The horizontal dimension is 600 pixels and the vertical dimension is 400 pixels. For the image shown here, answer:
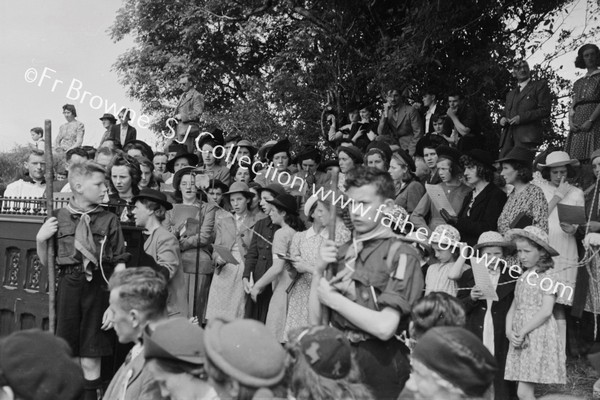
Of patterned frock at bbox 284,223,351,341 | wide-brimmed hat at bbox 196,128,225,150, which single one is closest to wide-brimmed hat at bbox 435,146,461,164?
patterned frock at bbox 284,223,351,341

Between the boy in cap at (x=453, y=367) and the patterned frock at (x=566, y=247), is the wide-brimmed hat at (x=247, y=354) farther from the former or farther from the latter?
the patterned frock at (x=566, y=247)

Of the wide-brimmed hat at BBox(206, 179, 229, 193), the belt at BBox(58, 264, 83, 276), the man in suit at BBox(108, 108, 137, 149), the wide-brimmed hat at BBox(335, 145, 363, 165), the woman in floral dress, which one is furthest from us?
the man in suit at BBox(108, 108, 137, 149)

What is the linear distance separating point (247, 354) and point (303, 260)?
4507mm

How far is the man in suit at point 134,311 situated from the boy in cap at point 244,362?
120 centimetres

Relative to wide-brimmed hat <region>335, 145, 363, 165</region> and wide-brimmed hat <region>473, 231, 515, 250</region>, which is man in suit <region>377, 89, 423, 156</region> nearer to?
wide-brimmed hat <region>335, 145, 363, 165</region>

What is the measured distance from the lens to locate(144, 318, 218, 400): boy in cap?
9.74 feet

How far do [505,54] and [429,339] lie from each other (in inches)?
399

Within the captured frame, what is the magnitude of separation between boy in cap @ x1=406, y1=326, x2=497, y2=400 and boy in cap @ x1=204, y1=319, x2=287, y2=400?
584 mm

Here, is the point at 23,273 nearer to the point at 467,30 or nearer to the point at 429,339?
the point at 429,339

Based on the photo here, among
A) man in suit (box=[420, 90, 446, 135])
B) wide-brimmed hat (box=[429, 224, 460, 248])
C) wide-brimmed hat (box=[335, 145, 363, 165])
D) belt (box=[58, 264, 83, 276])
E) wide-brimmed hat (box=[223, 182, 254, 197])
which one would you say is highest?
man in suit (box=[420, 90, 446, 135])

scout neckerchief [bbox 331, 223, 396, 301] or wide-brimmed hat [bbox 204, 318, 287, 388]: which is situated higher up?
scout neckerchief [bbox 331, 223, 396, 301]

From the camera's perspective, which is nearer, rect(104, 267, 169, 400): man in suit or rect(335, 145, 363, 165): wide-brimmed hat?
rect(104, 267, 169, 400): man in suit

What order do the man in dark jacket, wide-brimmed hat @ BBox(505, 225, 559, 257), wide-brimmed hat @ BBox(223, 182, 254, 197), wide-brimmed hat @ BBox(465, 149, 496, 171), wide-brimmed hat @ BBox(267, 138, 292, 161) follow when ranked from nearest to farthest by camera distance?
1. wide-brimmed hat @ BBox(505, 225, 559, 257)
2. the man in dark jacket
3. wide-brimmed hat @ BBox(465, 149, 496, 171)
4. wide-brimmed hat @ BBox(223, 182, 254, 197)
5. wide-brimmed hat @ BBox(267, 138, 292, 161)

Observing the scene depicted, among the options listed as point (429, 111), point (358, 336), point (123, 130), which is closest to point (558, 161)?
point (429, 111)
